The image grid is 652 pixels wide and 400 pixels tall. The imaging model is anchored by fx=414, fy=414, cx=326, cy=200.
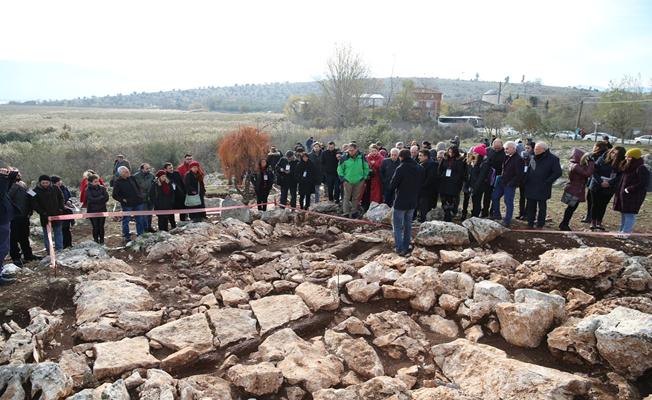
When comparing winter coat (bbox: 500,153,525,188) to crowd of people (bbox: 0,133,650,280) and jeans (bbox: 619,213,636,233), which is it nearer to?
crowd of people (bbox: 0,133,650,280)

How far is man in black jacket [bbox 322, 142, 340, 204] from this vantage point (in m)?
10.1

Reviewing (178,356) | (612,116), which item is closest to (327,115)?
(612,116)

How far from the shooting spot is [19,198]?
708cm

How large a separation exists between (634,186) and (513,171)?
1880mm

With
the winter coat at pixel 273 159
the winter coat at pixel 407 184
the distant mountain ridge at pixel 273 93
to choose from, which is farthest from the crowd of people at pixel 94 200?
the distant mountain ridge at pixel 273 93

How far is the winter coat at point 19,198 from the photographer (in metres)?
6.99

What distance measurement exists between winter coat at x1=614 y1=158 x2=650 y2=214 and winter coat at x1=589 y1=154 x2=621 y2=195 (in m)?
0.50

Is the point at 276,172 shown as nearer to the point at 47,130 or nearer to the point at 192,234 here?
the point at 192,234

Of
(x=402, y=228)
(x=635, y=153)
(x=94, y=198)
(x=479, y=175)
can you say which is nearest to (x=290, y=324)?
(x=402, y=228)

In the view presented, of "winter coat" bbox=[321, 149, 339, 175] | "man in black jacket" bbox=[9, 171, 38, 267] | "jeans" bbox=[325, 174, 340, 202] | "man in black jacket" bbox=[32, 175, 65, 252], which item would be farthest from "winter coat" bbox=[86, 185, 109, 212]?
"jeans" bbox=[325, 174, 340, 202]

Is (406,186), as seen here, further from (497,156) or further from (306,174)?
(306,174)

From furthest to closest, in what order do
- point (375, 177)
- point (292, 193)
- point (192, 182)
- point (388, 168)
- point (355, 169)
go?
point (292, 193), point (375, 177), point (192, 182), point (355, 169), point (388, 168)

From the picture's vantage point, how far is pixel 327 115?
149ft

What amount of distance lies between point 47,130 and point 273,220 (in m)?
39.0
